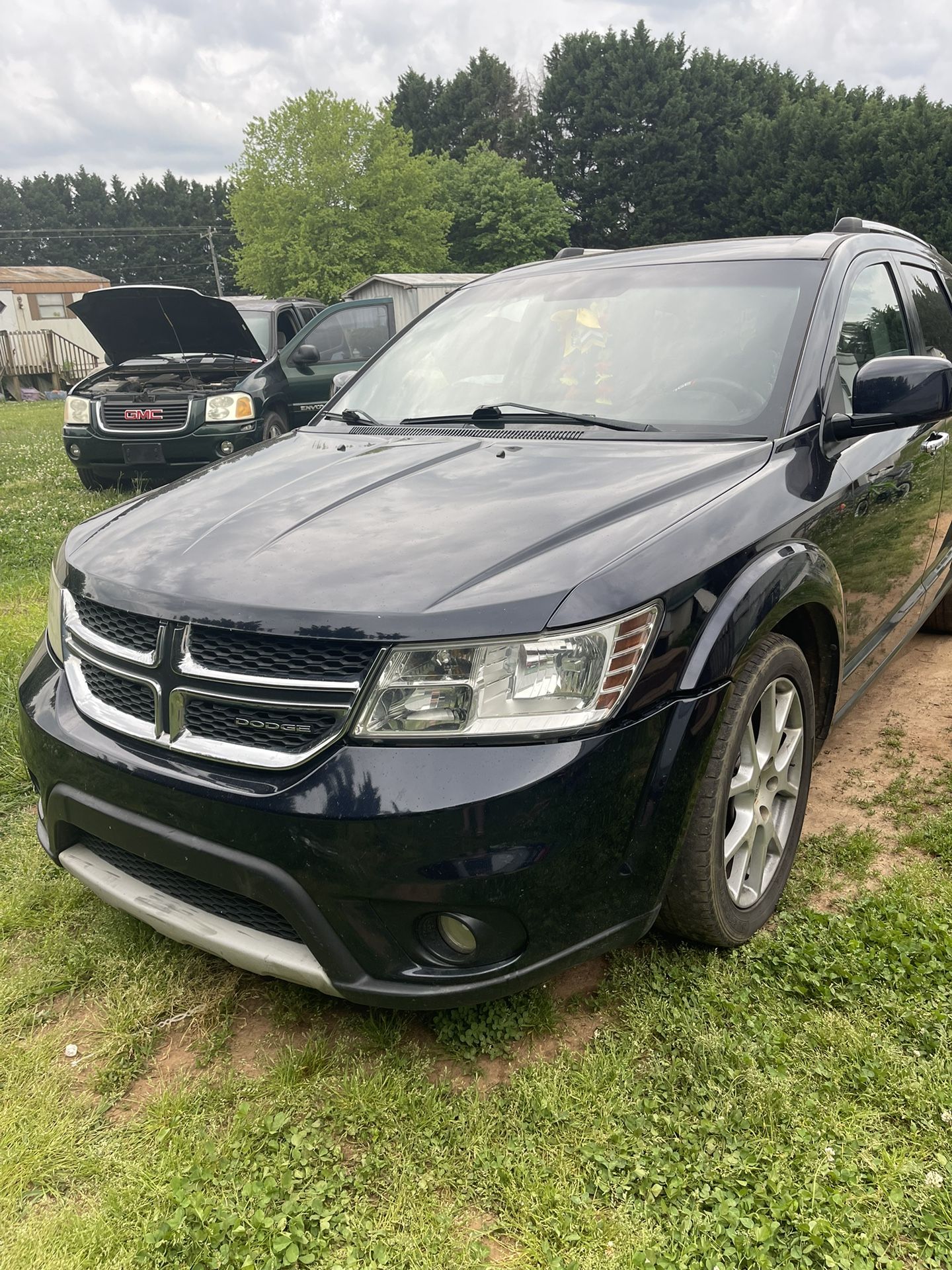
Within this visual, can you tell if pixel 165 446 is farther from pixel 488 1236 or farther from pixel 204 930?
pixel 488 1236

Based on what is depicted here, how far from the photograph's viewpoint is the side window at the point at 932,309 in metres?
3.64

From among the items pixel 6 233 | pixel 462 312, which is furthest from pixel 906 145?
pixel 6 233

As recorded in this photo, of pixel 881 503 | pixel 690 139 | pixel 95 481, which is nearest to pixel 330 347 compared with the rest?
pixel 95 481

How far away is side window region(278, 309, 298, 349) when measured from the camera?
35.3 feet

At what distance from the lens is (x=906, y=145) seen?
35781 mm

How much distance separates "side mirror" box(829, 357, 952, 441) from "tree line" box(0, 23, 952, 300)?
31628 millimetres

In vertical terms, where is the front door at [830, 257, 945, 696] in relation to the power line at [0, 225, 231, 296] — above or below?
below

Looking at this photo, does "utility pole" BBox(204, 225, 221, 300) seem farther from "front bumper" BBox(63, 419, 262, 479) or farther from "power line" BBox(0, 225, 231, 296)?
"front bumper" BBox(63, 419, 262, 479)

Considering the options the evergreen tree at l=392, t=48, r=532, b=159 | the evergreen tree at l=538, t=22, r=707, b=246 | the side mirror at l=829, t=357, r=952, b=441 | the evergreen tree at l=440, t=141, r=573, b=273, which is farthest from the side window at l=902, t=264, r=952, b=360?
the evergreen tree at l=392, t=48, r=532, b=159

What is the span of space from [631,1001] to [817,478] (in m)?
1.42

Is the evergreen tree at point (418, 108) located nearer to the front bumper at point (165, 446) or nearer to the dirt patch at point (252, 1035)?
the front bumper at point (165, 446)

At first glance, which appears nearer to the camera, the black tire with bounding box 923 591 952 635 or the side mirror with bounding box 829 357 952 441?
the side mirror with bounding box 829 357 952 441

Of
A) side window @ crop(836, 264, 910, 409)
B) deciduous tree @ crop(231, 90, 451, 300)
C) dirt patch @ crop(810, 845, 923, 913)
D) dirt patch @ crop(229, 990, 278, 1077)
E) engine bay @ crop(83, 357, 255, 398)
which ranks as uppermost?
deciduous tree @ crop(231, 90, 451, 300)

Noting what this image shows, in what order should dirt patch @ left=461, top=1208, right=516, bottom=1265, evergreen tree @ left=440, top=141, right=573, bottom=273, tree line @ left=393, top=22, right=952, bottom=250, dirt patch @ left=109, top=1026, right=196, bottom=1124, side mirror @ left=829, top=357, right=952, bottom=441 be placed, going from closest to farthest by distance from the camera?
1. dirt patch @ left=461, top=1208, right=516, bottom=1265
2. dirt patch @ left=109, top=1026, right=196, bottom=1124
3. side mirror @ left=829, top=357, right=952, bottom=441
4. tree line @ left=393, top=22, right=952, bottom=250
5. evergreen tree @ left=440, top=141, right=573, bottom=273
